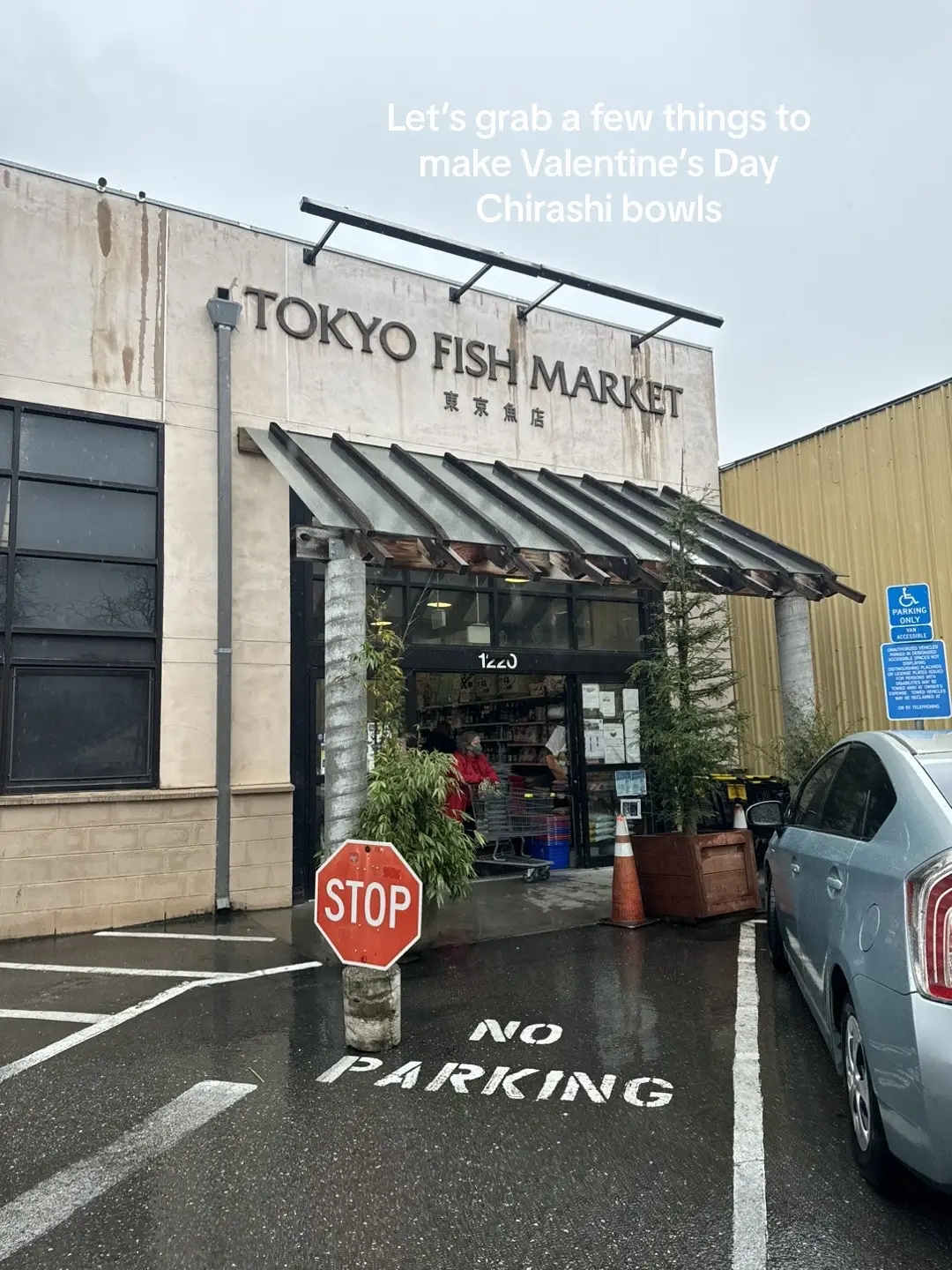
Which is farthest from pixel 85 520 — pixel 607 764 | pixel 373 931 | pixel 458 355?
pixel 607 764

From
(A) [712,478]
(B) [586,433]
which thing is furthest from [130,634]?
(A) [712,478]

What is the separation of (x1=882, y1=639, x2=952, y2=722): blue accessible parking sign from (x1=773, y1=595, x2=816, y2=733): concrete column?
989mm

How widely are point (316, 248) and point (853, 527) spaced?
293 inches

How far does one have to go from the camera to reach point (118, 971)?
22.8 ft

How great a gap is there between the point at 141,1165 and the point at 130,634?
5.97m

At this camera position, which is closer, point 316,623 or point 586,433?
point 316,623

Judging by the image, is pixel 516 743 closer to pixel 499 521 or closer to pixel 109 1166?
pixel 499 521

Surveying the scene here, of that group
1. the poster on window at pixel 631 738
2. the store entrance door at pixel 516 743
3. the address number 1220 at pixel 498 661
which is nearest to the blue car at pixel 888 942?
the address number 1220 at pixel 498 661

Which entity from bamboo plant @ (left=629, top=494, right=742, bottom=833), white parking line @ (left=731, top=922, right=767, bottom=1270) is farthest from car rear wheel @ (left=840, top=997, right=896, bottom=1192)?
bamboo plant @ (left=629, top=494, right=742, bottom=833)

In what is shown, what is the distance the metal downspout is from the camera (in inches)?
351

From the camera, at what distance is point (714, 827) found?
11.6 metres

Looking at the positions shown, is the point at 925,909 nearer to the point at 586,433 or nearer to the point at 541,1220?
the point at 541,1220

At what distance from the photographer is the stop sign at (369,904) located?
16.4 ft

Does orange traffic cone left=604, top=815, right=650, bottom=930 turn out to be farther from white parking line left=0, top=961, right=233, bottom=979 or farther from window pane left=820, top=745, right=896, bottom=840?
window pane left=820, top=745, right=896, bottom=840
